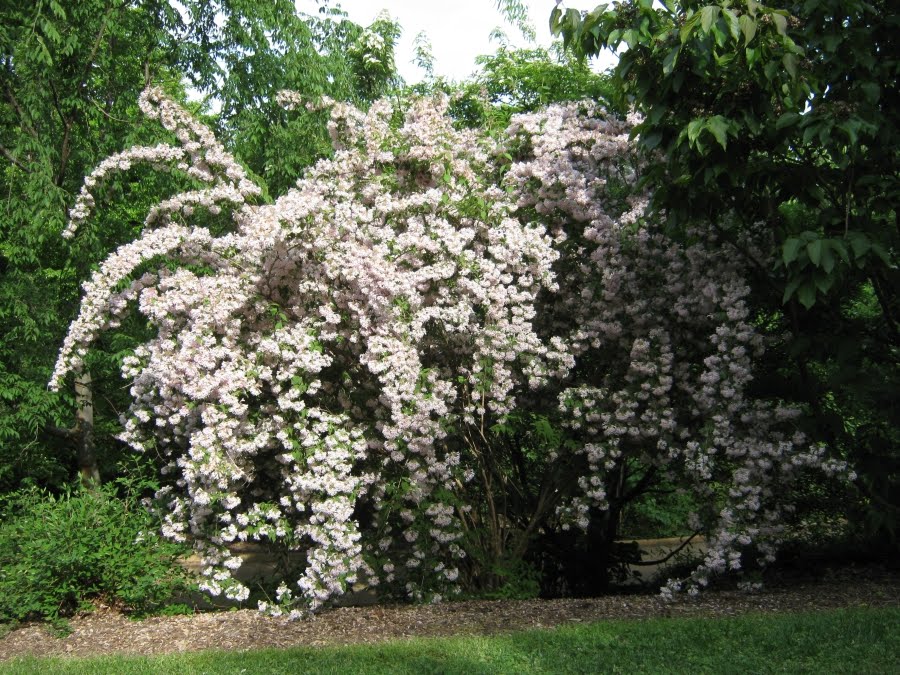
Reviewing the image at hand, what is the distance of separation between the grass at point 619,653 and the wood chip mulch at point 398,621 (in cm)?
29

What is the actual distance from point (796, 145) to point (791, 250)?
1442 millimetres

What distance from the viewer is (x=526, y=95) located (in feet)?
50.0

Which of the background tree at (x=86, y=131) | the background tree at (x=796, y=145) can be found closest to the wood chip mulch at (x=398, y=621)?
the background tree at (x=796, y=145)

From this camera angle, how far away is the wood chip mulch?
545cm

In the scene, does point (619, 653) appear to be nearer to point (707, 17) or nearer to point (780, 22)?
point (707, 17)

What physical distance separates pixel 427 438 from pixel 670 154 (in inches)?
101

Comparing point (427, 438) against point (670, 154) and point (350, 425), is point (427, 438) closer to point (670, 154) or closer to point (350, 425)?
point (350, 425)

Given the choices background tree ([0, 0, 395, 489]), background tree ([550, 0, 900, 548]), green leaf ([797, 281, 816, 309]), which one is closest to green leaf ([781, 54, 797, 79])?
background tree ([550, 0, 900, 548])

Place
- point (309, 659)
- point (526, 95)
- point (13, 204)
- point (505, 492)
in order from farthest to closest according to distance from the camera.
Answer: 1. point (526, 95)
2. point (13, 204)
3. point (505, 492)
4. point (309, 659)

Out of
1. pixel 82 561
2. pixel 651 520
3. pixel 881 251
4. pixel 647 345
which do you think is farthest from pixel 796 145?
pixel 651 520

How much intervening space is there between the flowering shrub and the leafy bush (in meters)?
0.42

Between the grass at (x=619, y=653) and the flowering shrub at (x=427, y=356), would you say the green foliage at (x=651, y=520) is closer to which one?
the flowering shrub at (x=427, y=356)

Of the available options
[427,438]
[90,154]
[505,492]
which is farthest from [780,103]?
[90,154]

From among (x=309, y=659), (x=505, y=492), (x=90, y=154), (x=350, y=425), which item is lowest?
(x=309, y=659)
